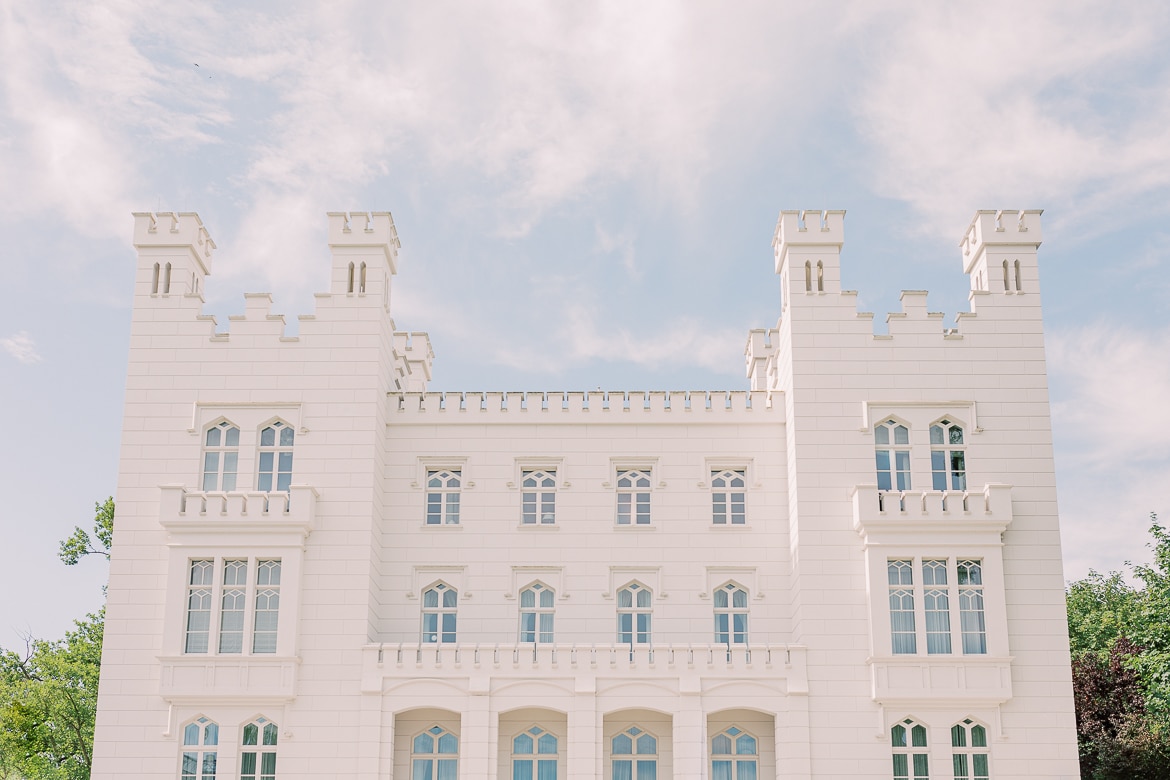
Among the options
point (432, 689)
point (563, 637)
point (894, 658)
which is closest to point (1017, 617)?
point (894, 658)

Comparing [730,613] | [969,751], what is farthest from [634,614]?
[969,751]

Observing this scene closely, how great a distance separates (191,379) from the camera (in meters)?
28.6

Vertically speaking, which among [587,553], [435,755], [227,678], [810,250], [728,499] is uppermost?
[810,250]

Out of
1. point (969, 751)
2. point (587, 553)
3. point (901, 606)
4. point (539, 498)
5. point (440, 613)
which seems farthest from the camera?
point (539, 498)

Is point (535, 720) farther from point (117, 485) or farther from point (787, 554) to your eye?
point (117, 485)

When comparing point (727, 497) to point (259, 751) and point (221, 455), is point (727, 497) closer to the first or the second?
point (221, 455)

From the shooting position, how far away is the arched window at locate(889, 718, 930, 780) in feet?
84.7

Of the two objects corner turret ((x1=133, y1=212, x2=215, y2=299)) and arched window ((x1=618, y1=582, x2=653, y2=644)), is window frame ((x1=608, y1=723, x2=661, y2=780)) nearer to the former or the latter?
arched window ((x1=618, y1=582, x2=653, y2=644))

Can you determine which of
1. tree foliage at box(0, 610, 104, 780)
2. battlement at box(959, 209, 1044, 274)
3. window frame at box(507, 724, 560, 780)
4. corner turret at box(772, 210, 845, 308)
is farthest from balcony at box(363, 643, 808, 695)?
tree foliage at box(0, 610, 104, 780)

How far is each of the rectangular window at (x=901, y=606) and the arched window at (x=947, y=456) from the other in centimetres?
205

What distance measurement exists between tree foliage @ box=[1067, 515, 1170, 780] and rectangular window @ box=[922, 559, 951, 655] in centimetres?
749

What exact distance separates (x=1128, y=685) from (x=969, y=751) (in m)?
12.7

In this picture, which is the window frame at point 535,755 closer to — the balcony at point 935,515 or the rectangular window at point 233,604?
the rectangular window at point 233,604

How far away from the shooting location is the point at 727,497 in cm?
2912
